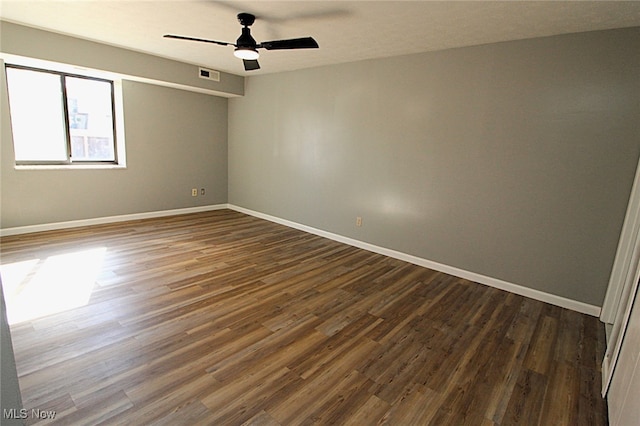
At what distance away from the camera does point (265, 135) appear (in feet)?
18.2

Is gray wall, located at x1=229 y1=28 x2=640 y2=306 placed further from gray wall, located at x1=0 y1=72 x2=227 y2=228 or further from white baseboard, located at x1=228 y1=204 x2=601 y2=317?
gray wall, located at x1=0 y1=72 x2=227 y2=228

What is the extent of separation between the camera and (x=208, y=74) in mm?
5176

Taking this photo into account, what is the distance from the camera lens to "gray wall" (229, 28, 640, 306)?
9.09ft

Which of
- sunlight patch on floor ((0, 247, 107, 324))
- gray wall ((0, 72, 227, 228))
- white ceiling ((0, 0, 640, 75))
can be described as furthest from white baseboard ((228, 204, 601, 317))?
sunlight patch on floor ((0, 247, 107, 324))

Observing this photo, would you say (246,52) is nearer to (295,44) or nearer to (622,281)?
(295,44)

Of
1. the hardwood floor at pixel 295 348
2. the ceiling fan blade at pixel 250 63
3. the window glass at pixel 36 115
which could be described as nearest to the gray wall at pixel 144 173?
the window glass at pixel 36 115

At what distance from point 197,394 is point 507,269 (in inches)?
123

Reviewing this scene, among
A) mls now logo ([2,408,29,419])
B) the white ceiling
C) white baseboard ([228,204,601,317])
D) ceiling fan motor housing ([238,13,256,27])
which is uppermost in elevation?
the white ceiling

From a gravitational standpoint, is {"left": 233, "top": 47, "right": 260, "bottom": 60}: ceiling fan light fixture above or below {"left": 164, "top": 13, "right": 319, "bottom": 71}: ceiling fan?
below

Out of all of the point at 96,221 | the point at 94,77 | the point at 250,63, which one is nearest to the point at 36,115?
the point at 94,77

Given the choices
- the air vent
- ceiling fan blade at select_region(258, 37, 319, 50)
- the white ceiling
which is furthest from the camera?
the air vent

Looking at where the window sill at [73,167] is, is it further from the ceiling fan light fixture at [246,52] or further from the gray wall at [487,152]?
the ceiling fan light fixture at [246,52]

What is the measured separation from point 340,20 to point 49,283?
11.8 ft

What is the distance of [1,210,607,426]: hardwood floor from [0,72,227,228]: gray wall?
0.86 metres
